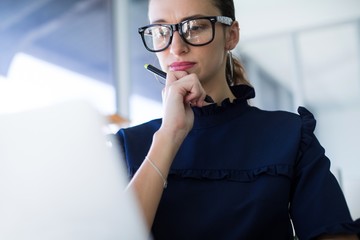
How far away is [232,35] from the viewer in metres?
1.09

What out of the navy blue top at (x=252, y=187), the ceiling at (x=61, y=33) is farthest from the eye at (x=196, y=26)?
the ceiling at (x=61, y=33)

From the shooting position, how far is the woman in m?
0.84

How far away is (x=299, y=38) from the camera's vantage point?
400 centimetres

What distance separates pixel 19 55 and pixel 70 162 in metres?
2.24

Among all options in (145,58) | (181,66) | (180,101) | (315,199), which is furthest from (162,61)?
(145,58)

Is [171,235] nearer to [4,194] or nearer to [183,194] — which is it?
[183,194]

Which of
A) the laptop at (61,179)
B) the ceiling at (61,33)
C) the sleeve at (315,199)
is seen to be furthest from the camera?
the ceiling at (61,33)

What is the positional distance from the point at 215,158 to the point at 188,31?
0.92 ft

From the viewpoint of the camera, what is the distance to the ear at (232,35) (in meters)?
1.08

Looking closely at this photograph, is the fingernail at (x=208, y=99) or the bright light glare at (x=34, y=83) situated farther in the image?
the bright light glare at (x=34, y=83)

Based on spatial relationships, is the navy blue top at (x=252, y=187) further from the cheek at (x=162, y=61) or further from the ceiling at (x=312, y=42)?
the ceiling at (x=312, y=42)

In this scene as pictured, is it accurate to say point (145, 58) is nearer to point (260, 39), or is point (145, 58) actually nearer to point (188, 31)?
point (260, 39)

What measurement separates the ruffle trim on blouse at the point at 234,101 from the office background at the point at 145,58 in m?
0.54

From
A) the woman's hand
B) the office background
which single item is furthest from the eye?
the office background
